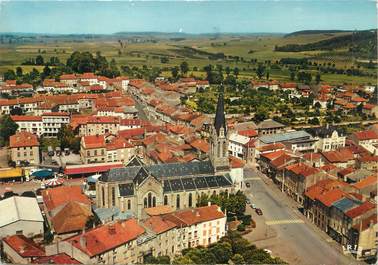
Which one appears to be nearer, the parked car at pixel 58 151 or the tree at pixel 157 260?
the tree at pixel 157 260

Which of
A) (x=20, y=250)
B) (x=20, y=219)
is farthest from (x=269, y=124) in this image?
(x=20, y=250)

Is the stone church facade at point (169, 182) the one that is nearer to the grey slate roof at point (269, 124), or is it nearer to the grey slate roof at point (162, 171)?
the grey slate roof at point (162, 171)

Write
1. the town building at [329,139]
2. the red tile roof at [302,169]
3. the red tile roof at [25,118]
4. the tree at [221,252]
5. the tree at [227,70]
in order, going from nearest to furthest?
the tree at [221,252] < the red tile roof at [302,169] < the town building at [329,139] < the red tile roof at [25,118] < the tree at [227,70]

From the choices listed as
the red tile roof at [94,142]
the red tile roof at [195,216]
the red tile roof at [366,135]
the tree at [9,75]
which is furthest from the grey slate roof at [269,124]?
the tree at [9,75]

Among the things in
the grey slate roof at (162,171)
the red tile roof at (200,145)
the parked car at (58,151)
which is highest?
the grey slate roof at (162,171)

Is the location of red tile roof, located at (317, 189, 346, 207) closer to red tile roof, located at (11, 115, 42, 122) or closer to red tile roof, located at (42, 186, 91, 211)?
red tile roof, located at (42, 186, 91, 211)

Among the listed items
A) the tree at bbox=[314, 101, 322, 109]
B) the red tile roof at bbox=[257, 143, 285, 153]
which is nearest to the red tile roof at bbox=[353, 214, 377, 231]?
the red tile roof at bbox=[257, 143, 285, 153]

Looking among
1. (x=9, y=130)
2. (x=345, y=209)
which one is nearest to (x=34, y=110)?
(x=9, y=130)
